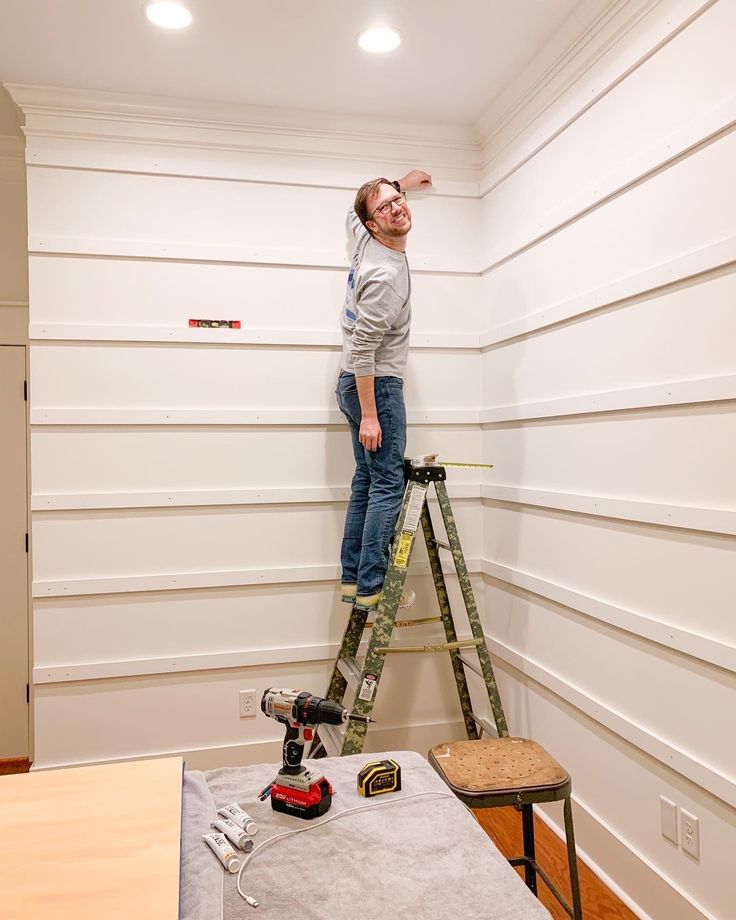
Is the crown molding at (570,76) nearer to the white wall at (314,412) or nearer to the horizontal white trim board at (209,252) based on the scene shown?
the white wall at (314,412)

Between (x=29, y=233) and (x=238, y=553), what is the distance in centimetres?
151

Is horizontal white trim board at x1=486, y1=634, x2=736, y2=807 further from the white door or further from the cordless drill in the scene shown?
the white door

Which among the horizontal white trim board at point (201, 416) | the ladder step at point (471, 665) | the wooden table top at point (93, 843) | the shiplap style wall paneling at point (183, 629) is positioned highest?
the horizontal white trim board at point (201, 416)

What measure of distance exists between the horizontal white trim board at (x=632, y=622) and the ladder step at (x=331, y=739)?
0.90 meters

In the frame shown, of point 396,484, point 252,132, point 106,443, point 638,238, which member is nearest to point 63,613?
point 106,443

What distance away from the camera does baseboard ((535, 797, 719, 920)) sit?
5.93 feet

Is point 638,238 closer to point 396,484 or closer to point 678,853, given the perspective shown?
point 396,484

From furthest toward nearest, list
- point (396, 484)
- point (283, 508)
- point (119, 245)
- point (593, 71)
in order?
point (283, 508) < point (119, 245) < point (396, 484) < point (593, 71)

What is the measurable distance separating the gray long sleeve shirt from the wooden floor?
1.65m

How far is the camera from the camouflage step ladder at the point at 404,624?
238 centimetres

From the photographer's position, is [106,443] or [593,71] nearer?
[593,71]

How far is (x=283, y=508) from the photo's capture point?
9.39 feet

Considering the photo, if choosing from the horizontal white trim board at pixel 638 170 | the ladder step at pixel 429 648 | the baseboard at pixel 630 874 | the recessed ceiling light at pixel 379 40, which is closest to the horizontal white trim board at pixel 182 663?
the ladder step at pixel 429 648

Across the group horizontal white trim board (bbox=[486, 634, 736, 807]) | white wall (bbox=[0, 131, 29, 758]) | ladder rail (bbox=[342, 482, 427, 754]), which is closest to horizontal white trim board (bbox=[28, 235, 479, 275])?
white wall (bbox=[0, 131, 29, 758])
